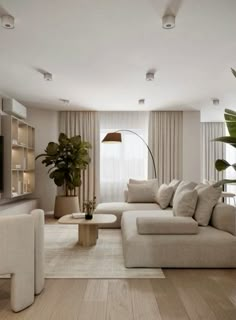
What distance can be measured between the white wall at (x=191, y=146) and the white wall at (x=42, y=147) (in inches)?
130

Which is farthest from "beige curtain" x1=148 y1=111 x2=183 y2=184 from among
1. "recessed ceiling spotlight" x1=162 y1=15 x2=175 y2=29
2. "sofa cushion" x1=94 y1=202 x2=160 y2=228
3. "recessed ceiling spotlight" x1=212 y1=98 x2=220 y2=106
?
"recessed ceiling spotlight" x1=162 y1=15 x2=175 y2=29

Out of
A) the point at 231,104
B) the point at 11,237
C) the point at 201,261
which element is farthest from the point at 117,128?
the point at 11,237

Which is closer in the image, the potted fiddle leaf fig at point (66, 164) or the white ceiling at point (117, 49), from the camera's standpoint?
the white ceiling at point (117, 49)

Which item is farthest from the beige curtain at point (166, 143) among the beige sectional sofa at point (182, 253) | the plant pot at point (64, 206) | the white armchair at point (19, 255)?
the white armchair at point (19, 255)

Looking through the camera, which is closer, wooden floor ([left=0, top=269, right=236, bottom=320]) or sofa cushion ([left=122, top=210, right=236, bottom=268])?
wooden floor ([left=0, top=269, right=236, bottom=320])

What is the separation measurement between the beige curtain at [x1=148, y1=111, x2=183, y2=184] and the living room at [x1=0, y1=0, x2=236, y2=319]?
1.46 ft

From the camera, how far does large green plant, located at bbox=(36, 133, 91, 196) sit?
6.36 metres

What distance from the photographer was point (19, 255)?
2246mm

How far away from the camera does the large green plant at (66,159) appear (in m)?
6.36

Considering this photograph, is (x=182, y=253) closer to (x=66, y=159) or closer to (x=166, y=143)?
(x=66, y=159)

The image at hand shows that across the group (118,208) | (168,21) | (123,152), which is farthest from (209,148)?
(168,21)

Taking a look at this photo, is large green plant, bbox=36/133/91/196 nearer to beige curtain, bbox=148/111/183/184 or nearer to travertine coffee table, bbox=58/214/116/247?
beige curtain, bbox=148/111/183/184

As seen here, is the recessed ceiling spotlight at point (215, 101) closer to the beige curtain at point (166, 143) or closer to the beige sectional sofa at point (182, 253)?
the beige curtain at point (166, 143)

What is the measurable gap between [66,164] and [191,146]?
3122 mm
